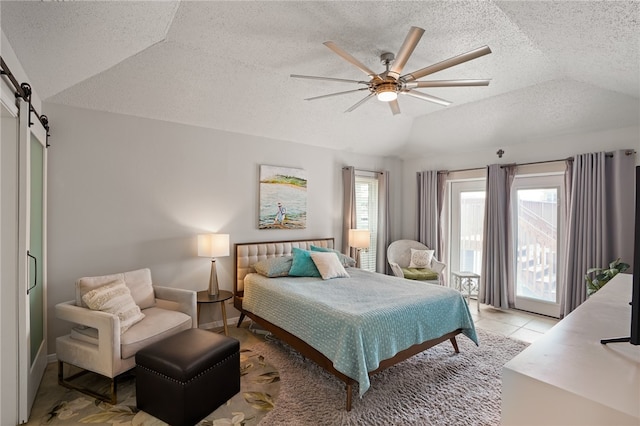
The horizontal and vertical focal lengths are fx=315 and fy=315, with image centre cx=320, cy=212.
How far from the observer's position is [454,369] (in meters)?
3.02

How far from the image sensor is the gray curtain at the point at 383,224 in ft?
19.3

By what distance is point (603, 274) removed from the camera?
3.66 meters

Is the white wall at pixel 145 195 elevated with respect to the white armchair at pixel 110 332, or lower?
elevated

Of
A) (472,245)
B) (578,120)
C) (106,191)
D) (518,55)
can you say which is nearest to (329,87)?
(518,55)

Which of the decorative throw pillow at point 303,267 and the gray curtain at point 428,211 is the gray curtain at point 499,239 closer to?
the gray curtain at point 428,211

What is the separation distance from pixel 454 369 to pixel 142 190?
12.4 feet

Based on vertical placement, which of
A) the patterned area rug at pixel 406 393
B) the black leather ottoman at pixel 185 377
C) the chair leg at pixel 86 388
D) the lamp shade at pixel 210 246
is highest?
the lamp shade at pixel 210 246

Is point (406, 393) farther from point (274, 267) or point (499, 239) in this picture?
point (499, 239)

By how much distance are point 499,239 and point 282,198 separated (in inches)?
133

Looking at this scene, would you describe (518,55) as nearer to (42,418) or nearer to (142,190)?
(142,190)

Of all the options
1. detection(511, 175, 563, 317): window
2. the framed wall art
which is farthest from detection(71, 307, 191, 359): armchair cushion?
detection(511, 175, 563, 317): window

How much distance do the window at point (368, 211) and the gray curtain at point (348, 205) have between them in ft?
0.98

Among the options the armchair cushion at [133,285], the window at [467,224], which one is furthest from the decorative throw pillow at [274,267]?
the window at [467,224]

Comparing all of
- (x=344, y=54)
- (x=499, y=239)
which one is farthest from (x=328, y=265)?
(x=499, y=239)
